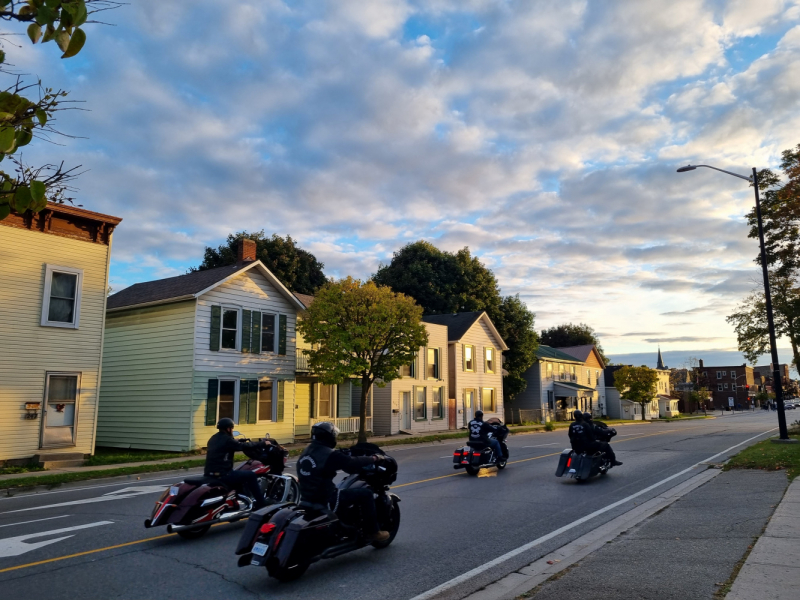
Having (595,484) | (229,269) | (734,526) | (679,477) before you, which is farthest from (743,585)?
(229,269)

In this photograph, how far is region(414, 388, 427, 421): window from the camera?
3644 cm

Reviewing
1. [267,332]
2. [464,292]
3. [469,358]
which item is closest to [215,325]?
[267,332]

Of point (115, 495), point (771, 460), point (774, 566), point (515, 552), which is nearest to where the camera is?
point (774, 566)

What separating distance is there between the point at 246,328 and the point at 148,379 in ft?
14.5

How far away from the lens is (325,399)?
103 feet

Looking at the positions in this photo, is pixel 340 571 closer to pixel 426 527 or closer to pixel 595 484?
pixel 426 527

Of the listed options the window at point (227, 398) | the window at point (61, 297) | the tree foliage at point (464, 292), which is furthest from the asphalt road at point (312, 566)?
the tree foliage at point (464, 292)

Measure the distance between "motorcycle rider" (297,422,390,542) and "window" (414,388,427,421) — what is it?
29.0 m

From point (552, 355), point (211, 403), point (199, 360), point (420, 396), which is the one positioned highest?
point (552, 355)

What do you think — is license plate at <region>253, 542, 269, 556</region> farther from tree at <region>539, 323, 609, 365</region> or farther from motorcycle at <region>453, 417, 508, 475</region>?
tree at <region>539, 323, 609, 365</region>

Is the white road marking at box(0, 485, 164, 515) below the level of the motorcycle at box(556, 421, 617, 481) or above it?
below

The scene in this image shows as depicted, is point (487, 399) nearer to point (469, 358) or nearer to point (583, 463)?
point (469, 358)

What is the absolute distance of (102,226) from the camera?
2166cm

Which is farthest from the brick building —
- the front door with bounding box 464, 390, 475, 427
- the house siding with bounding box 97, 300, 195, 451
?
the house siding with bounding box 97, 300, 195, 451
